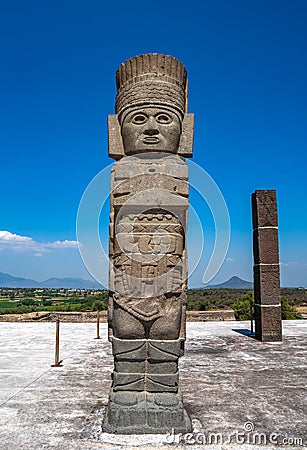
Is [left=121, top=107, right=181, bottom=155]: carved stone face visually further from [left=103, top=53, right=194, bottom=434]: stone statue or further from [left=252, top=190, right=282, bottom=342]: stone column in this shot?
[left=252, top=190, right=282, bottom=342]: stone column

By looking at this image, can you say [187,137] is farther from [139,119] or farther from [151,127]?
[139,119]

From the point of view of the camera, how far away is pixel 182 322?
14.3 feet

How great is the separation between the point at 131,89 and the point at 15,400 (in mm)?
4355

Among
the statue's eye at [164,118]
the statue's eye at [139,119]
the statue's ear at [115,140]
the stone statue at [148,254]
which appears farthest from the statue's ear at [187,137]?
the statue's ear at [115,140]

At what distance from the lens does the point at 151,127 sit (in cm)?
442

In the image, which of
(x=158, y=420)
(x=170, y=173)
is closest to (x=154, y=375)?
(x=158, y=420)

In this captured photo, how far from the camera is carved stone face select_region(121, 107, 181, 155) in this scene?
446cm

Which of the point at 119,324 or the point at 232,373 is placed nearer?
the point at 119,324

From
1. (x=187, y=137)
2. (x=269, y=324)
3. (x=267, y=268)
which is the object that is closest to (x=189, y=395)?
(x=187, y=137)

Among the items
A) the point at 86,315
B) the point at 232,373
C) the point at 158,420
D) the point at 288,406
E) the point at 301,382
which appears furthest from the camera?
the point at 86,315

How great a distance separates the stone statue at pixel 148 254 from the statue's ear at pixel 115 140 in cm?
8

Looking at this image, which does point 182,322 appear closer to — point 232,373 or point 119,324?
point 119,324

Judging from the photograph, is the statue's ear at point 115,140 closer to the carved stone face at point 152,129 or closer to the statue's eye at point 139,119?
the carved stone face at point 152,129

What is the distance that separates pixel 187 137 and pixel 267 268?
625 cm
